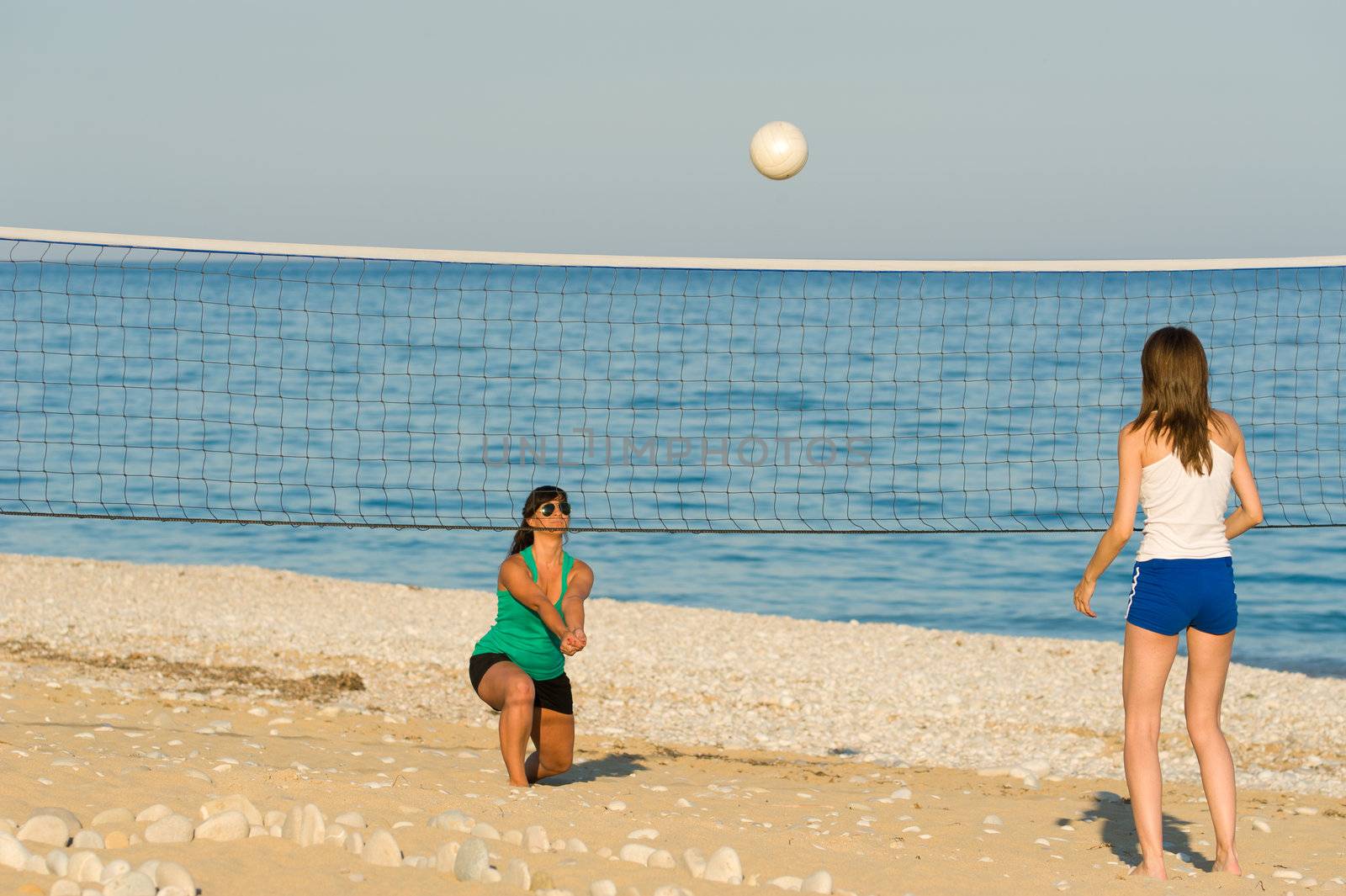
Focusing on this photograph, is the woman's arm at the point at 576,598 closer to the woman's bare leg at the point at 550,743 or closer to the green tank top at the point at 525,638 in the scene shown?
the green tank top at the point at 525,638

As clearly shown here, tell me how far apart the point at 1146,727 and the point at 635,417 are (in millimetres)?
16991

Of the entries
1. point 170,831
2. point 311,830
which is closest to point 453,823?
point 311,830

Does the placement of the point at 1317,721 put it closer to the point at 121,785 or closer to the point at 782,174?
the point at 782,174

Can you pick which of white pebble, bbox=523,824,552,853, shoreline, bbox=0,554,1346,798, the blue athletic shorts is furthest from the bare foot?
shoreline, bbox=0,554,1346,798

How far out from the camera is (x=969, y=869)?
14.1 ft

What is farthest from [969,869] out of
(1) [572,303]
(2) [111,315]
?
(1) [572,303]

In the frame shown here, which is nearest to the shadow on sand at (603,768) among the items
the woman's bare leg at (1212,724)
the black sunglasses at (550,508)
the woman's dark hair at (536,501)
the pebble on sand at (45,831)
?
the woman's dark hair at (536,501)

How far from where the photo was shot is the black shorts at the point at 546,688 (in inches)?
211

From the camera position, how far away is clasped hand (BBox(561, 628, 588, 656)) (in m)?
5.01

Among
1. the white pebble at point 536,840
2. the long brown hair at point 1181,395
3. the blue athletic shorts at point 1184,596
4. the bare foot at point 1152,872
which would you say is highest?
the long brown hair at point 1181,395

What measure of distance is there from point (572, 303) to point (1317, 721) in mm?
48117

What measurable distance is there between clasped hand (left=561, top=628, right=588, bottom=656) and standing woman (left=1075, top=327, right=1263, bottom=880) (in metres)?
1.70

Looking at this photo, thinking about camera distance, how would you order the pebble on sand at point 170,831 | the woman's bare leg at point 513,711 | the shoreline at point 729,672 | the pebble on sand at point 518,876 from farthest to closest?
1. the shoreline at point 729,672
2. the woman's bare leg at point 513,711
3. the pebble on sand at point 170,831
4. the pebble on sand at point 518,876

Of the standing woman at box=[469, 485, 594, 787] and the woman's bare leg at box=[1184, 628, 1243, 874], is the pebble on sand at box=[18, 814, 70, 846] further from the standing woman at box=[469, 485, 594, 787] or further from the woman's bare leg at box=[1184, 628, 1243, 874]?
the woman's bare leg at box=[1184, 628, 1243, 874]
